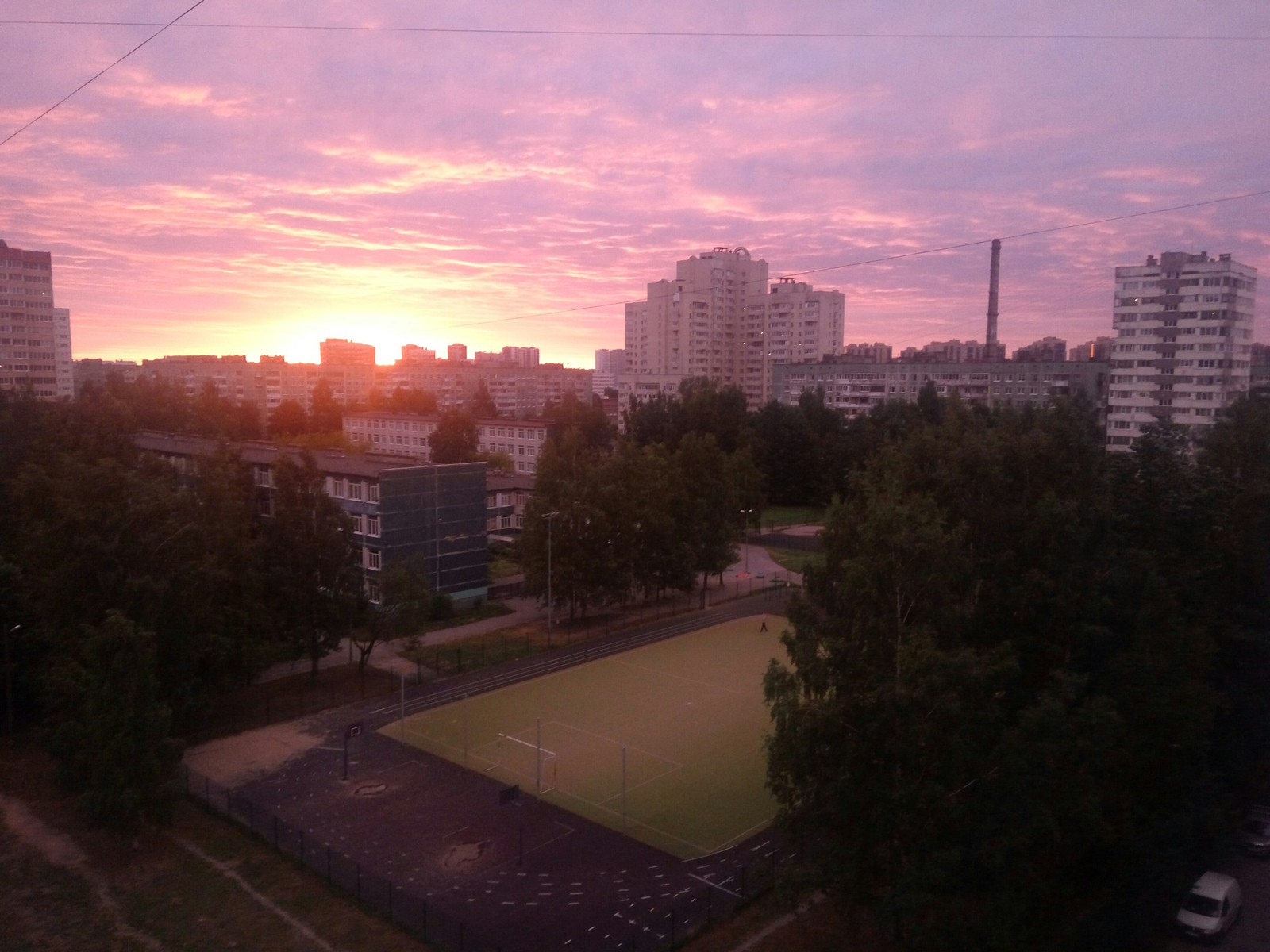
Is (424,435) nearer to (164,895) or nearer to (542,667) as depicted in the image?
(542,667)

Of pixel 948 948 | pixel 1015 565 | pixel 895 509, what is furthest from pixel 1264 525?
pixel 948 948

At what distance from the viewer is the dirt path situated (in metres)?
12.6

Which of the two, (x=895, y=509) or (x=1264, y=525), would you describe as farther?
(x=1264, y=525)

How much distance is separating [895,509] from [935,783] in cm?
351

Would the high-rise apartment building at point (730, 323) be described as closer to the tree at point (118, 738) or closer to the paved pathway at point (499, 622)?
the paved pathway at point (499, 622)

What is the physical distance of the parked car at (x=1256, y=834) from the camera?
15.3m

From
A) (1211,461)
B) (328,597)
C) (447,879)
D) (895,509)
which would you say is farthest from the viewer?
(328,597)

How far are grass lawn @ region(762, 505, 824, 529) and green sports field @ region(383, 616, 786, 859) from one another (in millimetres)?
29392

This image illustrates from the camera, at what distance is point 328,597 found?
23.4 meters

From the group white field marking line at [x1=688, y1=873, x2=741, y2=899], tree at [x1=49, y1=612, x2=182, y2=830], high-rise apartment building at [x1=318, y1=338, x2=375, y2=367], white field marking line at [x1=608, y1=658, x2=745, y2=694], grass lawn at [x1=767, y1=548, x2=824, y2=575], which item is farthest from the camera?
high-rise apartment building at [x1=318, y1=338, x2=375, y2=367]

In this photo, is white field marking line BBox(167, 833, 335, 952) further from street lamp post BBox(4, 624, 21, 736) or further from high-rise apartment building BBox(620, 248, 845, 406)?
high-rise apartment building BBox(620, 248, 845, 406)

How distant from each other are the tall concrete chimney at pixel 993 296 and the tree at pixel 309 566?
251 feet

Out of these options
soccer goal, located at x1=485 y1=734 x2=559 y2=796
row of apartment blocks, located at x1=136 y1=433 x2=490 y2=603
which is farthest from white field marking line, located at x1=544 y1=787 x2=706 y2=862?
row of apartment blocks, located at x1=136 y1=433 x2=490 y2=603

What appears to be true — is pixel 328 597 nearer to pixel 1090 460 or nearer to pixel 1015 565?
pixel 1015 565
